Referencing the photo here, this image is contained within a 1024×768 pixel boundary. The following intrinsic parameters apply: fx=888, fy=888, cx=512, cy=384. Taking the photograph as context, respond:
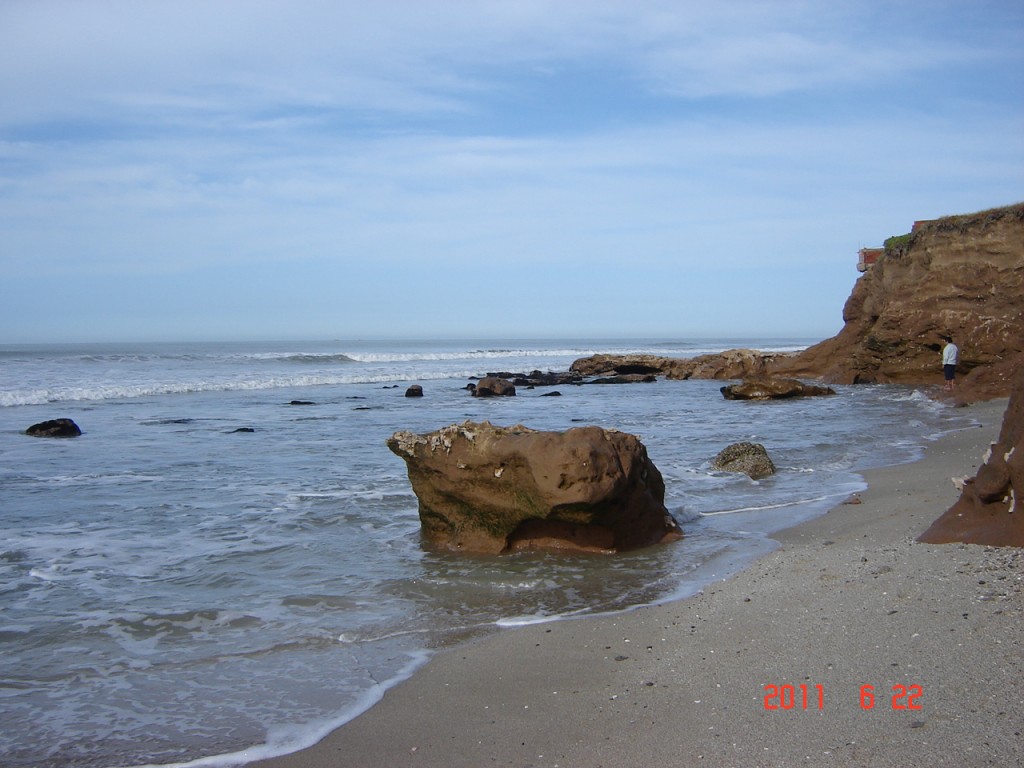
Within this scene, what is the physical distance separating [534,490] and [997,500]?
334 centimetres

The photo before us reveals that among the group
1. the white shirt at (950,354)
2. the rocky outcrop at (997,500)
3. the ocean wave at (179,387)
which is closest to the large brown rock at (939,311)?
the white shirt at (950,354)

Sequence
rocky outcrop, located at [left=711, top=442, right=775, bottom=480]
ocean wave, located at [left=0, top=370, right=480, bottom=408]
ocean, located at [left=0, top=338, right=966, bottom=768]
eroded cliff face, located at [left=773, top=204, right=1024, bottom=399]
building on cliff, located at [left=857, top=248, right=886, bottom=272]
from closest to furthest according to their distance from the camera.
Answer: ocean, located at [left=0, top=338, right=966, bottom=768] < rocky outcrop, located at [left=711, top=442, right=775, bottom=480] < eroded cliff face, located at [left=773, top=204, right=1024, bottom=399] < ocean wave, located at [left=0, top=370, right=480, bottom=408] < building on cliff, located at [left=857, top=248, right=886, bottom=272]

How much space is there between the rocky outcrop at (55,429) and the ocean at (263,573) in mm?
410

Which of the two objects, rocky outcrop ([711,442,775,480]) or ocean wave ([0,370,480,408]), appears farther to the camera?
ocean wave ([0,370,480,408])

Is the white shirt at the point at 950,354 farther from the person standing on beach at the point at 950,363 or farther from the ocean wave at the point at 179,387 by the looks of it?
the ocean wave at the point at 179,387

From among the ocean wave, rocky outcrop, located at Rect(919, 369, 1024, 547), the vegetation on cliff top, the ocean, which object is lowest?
the ocean

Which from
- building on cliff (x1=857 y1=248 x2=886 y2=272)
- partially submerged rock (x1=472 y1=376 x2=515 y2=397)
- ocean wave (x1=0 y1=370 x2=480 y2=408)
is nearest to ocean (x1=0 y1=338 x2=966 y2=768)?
ocean wave (x1=0 y1=370 x2=480 y2=408)

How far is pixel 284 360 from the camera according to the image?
59281 millimetres

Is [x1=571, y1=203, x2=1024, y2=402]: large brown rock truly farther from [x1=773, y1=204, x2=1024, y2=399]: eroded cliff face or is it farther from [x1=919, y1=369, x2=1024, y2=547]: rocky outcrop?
[x1=919, y1=369, x2=1024, y2=547]: rocky outcrop

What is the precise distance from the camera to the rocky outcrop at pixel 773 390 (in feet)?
74.0

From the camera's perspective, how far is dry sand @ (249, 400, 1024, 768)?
338cm

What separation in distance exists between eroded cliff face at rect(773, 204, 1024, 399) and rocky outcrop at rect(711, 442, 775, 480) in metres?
10.3

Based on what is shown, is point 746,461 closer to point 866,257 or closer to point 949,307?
point 949,307

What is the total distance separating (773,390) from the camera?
22609 mm
